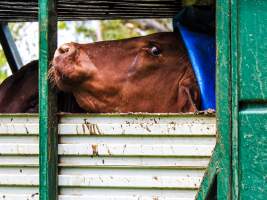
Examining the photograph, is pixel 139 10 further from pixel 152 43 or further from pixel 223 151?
pixel 223 151

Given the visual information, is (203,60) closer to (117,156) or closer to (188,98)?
(188,98)

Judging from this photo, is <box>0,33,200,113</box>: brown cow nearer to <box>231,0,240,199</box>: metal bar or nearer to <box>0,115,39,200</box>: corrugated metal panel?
<box>0,115,39,200</box>: corrugated metal panel

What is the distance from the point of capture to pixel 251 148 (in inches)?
120

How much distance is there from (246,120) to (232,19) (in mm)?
446

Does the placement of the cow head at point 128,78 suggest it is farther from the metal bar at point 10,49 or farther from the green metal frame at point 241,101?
the metal bar at point 10,49

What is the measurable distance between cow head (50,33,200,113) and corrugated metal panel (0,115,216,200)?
0.32 metres

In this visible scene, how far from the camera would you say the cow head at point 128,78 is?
3613 millimetres

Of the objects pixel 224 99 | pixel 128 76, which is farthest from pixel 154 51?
pixel 224 99

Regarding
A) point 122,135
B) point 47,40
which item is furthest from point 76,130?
point 47,40

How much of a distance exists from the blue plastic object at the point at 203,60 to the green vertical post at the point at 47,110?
79 centimetres

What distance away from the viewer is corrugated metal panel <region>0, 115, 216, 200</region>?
3.21 meters

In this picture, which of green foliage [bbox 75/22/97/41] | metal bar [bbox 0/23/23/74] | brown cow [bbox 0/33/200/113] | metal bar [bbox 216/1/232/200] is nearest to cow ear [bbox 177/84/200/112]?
brown cow [bbox 0/33/200/113]

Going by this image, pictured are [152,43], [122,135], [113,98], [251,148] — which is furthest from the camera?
[152,43]

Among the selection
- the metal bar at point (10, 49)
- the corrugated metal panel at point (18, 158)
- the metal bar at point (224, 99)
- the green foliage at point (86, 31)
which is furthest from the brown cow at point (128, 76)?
the green foliage at point (86, 31)
